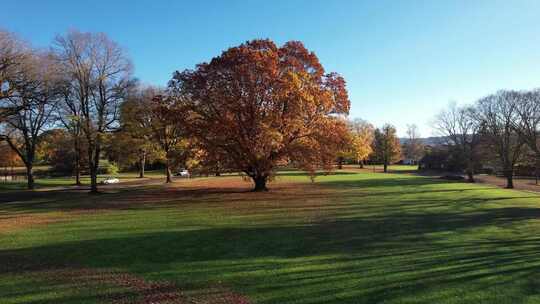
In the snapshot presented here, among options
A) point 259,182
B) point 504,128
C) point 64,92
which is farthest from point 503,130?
point 64,92

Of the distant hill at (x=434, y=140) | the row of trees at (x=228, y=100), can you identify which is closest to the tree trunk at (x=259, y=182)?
the row of trees at (x=228, y=100)

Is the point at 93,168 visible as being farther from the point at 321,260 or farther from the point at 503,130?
the point at 503,130

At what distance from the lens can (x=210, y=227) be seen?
47.1ft

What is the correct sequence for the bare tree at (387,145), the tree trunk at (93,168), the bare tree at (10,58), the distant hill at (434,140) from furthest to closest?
the bare tree at (387,145) → the distant hill at (434,140) → the tree trunk at (93,168) → the bare tree at (10,58)

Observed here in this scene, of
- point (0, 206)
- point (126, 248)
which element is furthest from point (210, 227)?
point (0, 206)

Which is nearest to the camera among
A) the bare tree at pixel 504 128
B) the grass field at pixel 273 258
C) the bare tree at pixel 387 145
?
the grass field at pixel 273 258

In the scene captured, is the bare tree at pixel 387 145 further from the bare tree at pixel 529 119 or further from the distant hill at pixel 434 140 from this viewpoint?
the bare tree at pixel 529 119

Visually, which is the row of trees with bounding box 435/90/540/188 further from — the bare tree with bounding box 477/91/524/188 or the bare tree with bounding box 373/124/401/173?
the bare tree with bounding box 373/124/401/173

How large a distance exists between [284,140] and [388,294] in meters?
22.2

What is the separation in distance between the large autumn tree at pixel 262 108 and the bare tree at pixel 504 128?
1140 inches

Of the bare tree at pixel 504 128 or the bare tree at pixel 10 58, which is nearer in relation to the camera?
the bare tree at pixel 10 58

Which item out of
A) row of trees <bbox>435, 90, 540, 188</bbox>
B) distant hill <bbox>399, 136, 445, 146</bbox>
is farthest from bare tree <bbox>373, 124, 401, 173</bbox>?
row of trees <bbox>435, 90, 540, 188</bbox>

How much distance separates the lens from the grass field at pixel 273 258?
690 cm

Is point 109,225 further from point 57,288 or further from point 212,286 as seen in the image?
point 212,286
